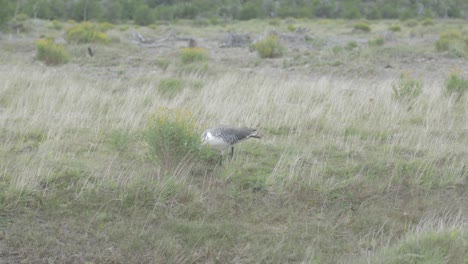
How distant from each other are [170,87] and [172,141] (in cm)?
448

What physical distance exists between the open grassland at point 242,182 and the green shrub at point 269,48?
850 centimetres

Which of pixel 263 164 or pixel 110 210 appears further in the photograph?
pixel 263 164

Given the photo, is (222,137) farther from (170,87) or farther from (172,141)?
(170,87)

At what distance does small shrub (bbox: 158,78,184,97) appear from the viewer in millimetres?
9680

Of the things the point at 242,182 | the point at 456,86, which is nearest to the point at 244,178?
the point at 242,182

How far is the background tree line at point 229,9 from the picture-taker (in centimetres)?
3947

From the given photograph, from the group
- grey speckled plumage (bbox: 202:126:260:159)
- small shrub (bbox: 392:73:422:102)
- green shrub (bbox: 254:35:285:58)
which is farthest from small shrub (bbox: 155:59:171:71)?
grey speckled plumage (bbox: 202:126:260:159)

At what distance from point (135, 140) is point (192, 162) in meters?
1.25

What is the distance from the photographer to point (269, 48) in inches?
703

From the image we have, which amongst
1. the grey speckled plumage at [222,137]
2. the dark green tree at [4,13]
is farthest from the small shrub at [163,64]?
the dark green tree at [4,13]

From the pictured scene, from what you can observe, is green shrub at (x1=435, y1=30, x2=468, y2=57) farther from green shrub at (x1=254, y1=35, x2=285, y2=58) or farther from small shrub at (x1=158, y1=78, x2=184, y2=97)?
small shrub at (x1=158, y1=78, x2=184, y2=97)

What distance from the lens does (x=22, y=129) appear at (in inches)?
265

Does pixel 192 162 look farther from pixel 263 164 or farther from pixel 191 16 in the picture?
pixel 191 16

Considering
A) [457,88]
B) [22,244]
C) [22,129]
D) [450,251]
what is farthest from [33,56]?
[450,251]
